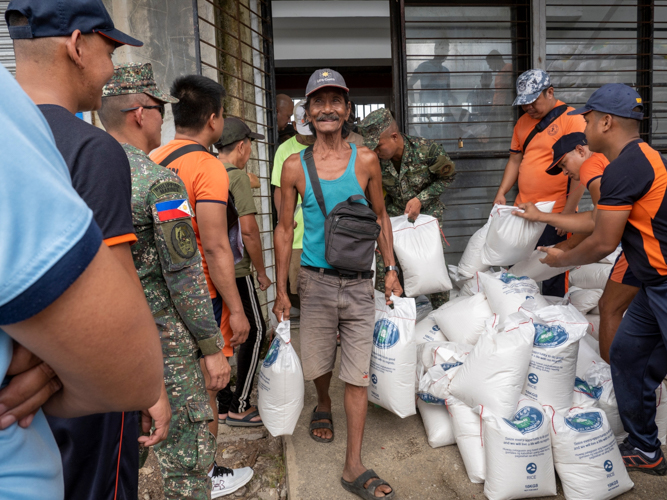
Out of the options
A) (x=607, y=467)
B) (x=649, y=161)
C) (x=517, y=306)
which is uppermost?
(x=649, y=161)

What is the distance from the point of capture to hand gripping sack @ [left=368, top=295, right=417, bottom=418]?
8.23 feet

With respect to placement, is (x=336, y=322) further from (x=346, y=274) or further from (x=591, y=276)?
(x=591, y=276)

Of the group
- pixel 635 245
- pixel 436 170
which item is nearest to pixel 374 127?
pixel 436 170

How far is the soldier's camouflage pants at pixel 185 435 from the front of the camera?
5.49 ft

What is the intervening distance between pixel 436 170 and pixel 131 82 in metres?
2.52

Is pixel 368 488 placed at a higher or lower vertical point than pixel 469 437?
lower

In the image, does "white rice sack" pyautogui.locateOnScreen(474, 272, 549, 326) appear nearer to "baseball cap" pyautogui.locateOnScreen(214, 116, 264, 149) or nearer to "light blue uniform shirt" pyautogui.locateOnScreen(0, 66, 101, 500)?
"baseball cap" pyautogui.locateOnScreen(214, 116, 264, 149)

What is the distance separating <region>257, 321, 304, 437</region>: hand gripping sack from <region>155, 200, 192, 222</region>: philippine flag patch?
3.77ft

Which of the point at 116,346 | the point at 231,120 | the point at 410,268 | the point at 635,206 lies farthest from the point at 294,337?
the point at 116,346

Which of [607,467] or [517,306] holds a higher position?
[517,306]

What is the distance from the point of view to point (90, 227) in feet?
1.70

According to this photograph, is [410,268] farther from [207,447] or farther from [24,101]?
[24,101]

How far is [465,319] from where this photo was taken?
3002 mm

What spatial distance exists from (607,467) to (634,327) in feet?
2.26
